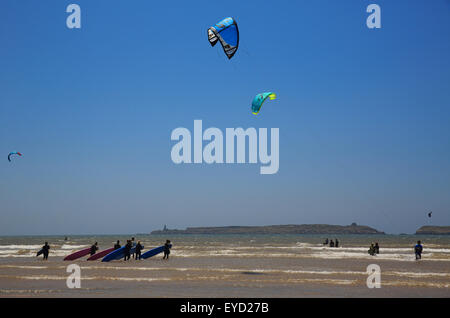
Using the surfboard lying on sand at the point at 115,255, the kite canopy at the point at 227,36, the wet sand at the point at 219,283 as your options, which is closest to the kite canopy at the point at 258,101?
the kite canopy at the point at 227,36

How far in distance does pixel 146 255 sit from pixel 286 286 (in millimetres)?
12332

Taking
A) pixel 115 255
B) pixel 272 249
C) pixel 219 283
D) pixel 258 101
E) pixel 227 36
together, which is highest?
pixel 227 36

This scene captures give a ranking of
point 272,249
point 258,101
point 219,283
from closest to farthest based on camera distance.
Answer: point 219,283
point 258,101
point 272,249

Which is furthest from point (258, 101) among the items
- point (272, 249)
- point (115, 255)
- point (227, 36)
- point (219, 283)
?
point (272, 249)

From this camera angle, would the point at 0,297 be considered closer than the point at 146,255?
Yes

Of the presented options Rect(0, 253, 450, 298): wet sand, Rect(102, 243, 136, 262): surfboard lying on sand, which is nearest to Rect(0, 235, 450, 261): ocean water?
Rect(102, 243, 136, 262): surfboard lying on sand

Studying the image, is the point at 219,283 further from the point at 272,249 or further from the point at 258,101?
the point at 272,249

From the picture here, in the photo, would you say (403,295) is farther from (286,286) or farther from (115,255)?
(115,255)

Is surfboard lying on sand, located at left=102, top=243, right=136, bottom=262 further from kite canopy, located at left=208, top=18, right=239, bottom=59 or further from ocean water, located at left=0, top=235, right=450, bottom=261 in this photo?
kite canopy, located at left=208, top=18, right=239, bottom=59

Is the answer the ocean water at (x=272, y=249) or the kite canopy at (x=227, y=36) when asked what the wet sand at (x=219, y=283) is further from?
the ocean water at (x=272, y=249)

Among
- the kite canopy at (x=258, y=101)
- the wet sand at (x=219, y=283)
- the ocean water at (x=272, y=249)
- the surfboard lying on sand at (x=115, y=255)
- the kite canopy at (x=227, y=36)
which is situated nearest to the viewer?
the wet sand at (x=219, y=283)
